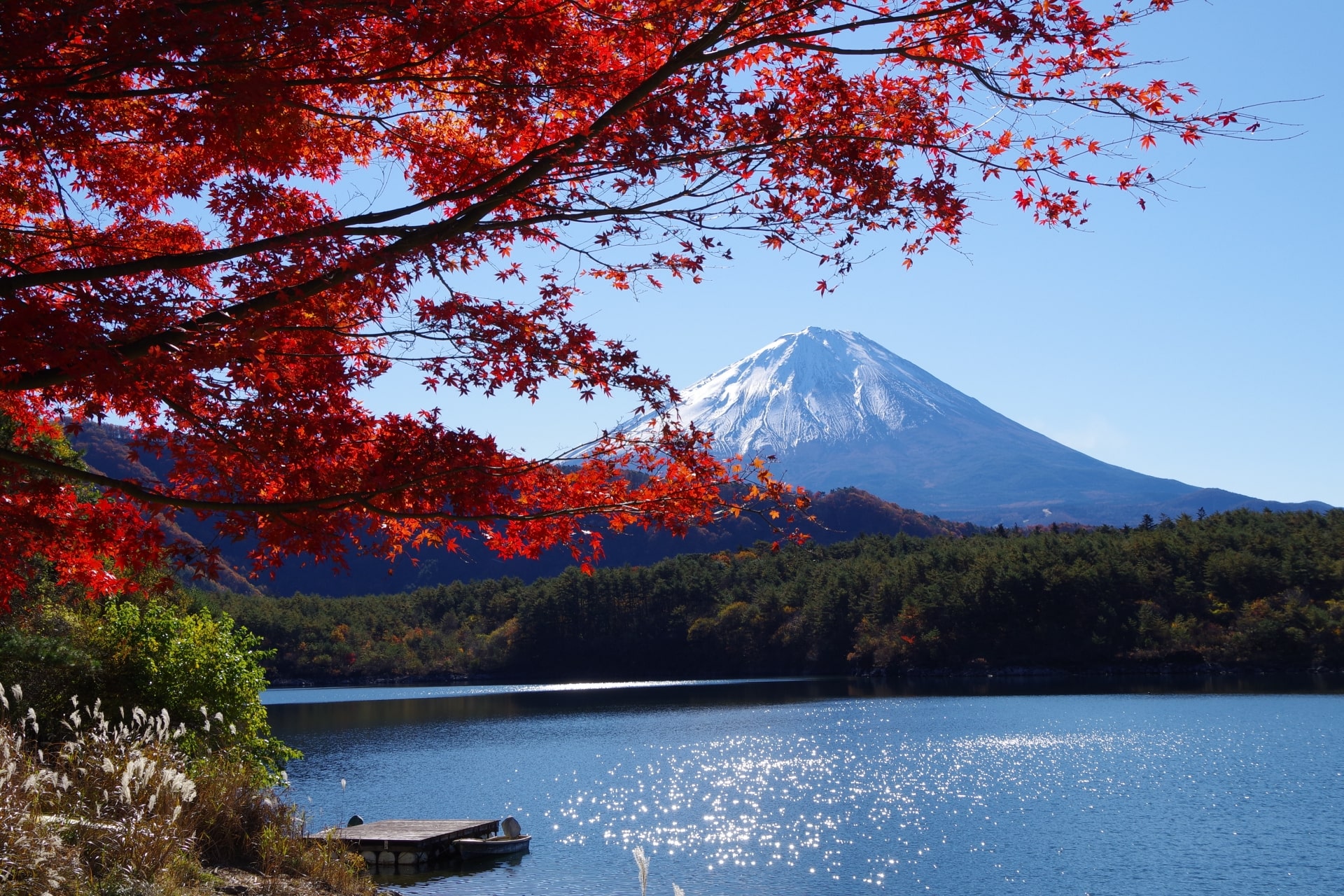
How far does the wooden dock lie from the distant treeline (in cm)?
2787

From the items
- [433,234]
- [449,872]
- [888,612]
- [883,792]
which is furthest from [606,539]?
[433,234]

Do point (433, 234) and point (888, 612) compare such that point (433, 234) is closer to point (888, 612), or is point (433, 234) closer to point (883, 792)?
point (883, 792)

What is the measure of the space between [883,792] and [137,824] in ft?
63.7

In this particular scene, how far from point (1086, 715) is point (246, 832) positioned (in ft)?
116

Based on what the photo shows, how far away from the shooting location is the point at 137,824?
6387 mm

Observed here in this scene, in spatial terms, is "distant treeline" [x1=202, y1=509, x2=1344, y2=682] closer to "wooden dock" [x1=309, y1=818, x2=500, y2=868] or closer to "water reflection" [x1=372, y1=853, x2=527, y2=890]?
"wooden dock" [x1=309, y1=818, x2=500, y2=868]

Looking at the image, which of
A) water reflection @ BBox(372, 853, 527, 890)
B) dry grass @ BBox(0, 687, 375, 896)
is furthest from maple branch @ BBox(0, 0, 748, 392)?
water reflection @ BBox(372, 853, 527, 890)

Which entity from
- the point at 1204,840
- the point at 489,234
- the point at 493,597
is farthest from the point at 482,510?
the point at 493,597

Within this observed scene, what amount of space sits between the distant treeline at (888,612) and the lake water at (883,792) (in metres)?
13.4

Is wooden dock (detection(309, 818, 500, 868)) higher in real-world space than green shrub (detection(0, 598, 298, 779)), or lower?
lower

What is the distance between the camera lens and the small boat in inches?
661

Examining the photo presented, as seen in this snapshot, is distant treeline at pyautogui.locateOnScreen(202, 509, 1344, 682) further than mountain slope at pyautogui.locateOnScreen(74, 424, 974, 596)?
No

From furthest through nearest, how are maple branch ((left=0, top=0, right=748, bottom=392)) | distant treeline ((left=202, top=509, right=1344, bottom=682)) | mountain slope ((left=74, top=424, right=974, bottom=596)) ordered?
mountain slope ((left=74, top=424, right=974, bottom=596)), distant treeline ((left=202, top=509, right=1344, bottom=682)), maple branch ((left=0, top=0, right=748, bottom=392))

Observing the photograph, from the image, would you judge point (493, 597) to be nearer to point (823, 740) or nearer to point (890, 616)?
point (890, 616)
